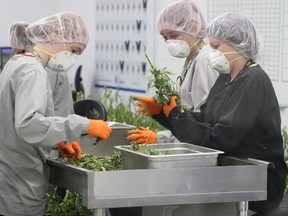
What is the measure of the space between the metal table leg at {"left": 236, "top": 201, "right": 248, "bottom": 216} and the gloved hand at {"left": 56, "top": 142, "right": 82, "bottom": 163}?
0.80 meters

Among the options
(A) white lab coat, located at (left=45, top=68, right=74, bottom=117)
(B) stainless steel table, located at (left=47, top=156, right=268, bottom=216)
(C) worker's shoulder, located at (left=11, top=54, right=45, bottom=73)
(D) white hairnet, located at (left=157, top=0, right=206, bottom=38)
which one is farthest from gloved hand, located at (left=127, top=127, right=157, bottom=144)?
(A) white lab coat, located at (left=45, top=68, right=74, bottom=117)

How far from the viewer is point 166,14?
4.14 m

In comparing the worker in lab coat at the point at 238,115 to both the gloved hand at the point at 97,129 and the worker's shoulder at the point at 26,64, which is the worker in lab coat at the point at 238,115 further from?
the worker's shoulder at the point at 26,64

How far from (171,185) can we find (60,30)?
1.05m

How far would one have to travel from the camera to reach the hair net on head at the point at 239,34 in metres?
3.51

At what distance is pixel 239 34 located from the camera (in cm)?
353

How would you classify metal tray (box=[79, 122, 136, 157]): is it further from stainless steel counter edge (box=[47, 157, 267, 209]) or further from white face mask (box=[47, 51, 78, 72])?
stainless steel counter edge (box=[47, 157, 267, 209])

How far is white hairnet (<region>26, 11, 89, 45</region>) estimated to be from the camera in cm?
349

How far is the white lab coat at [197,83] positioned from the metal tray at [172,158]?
50cm

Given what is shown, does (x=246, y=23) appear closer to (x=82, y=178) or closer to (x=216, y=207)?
(x=216, y=207)

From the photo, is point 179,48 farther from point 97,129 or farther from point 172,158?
point 172,158

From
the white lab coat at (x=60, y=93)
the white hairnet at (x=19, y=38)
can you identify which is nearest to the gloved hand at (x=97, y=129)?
the white lab coat at (x=60, y=93)

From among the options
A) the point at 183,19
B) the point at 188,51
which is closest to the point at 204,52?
the point at 188,51

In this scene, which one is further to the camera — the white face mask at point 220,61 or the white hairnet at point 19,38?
the white hairnet at point 19,38
